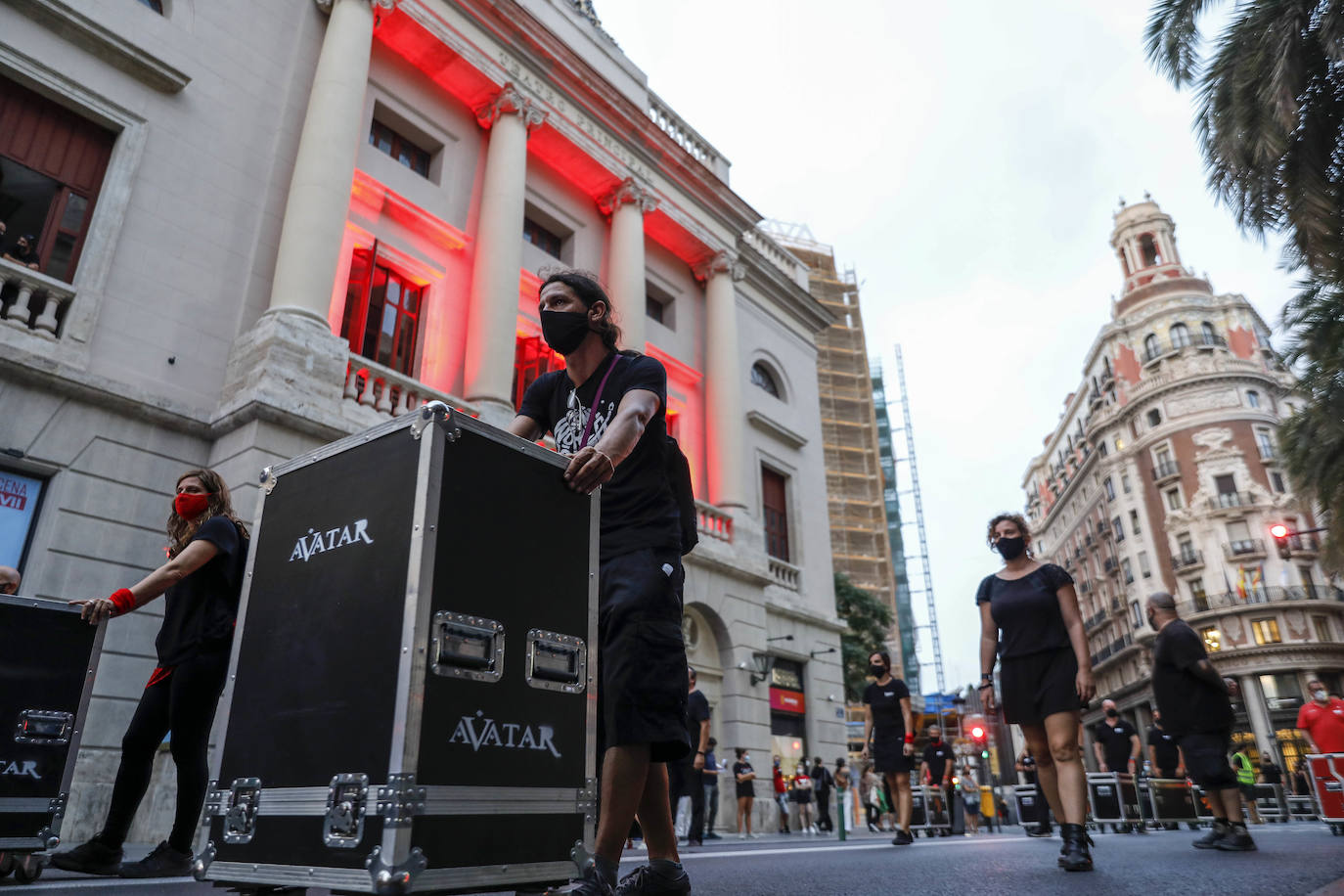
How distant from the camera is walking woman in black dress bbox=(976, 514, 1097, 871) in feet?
15.6

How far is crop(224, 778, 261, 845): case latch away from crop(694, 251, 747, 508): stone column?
15.9 meters

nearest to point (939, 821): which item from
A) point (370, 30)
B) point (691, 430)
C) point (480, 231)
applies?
point (691, 430)

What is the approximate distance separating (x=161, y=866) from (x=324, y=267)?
9.22 meters

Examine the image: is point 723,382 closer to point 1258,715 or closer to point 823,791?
point 823,791

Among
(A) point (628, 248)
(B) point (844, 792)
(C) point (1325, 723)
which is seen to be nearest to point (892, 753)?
(C) point (1325, 723)

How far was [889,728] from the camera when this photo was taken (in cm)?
859

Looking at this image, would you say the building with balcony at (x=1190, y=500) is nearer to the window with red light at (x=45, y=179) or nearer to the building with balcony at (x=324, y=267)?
the building with balcony at (x=324, y=267)

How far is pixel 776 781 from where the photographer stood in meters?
17.2

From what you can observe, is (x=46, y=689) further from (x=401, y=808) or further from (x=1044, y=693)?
(x=1044, y=693)

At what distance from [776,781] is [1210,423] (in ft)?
150

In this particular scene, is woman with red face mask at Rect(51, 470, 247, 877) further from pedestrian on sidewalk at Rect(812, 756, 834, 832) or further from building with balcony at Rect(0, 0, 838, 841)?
pedestrian on sidewalk at Rect(812, 756, 834, 832)

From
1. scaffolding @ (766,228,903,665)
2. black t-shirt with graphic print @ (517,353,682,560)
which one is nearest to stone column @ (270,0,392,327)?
black t-shirt with graphic print @ (517,353,682,560)

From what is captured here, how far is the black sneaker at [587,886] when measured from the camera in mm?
2355

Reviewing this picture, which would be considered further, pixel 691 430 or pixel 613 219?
pixel 691 430
